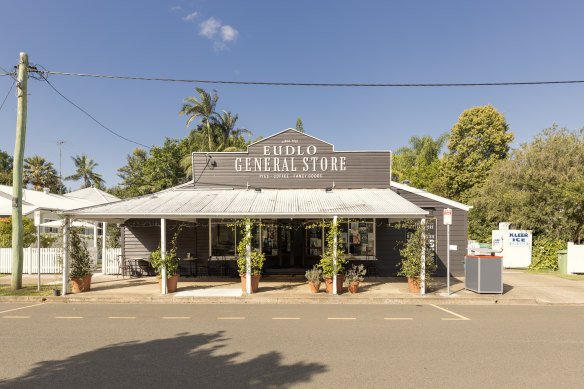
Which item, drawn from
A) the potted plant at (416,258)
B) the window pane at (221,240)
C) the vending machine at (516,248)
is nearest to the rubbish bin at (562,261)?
the vending machine at (516,248)

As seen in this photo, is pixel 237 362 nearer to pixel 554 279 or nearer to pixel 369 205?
pixel 369 205

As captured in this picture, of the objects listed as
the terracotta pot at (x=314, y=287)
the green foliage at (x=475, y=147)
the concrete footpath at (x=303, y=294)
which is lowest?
the concrete footpath at (x=303, y=294)

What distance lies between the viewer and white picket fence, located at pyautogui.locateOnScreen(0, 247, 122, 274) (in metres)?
14.3

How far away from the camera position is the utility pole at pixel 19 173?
10469 mm

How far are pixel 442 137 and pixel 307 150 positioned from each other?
120 feet

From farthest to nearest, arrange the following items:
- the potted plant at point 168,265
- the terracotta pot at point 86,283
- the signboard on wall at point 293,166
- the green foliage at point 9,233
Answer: the green foliage at point 9,233, the signboard on wall at point 293,166, the terracotta pot at point 86,283, the potted plant at point 168,265

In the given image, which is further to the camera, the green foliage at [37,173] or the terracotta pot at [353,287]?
the green foliage at [37,173]

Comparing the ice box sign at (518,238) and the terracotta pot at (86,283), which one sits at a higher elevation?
the ice box sign at (518,238)

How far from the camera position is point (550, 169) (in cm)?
1797

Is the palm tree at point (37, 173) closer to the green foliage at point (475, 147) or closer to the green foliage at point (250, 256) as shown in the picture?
the green foliage at point (250, 256)

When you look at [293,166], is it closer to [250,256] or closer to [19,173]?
[250,256]

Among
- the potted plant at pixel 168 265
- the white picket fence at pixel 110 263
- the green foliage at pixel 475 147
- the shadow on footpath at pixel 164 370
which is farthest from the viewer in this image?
the green foliage at pixel 475 147

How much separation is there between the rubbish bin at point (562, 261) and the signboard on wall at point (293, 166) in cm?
894

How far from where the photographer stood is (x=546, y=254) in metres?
16.2
